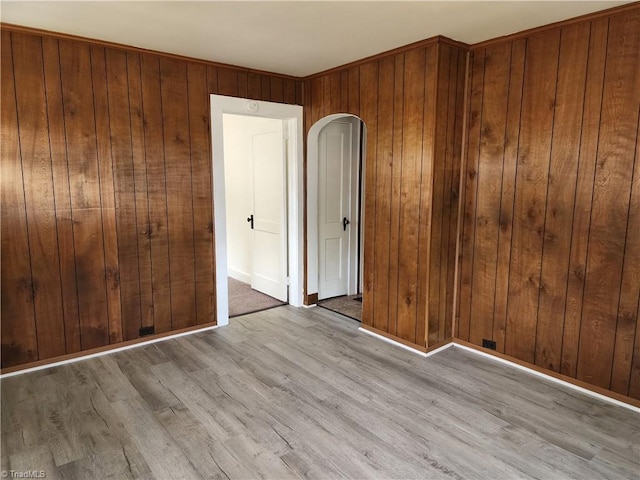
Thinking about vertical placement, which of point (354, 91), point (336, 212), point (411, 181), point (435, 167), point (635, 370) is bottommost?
point (635, 370)

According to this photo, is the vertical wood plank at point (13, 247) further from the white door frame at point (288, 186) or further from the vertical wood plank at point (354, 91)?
the vertical wood plank at point (354, 91)

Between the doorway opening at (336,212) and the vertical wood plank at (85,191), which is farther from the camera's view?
the doorway opening at (336,212)

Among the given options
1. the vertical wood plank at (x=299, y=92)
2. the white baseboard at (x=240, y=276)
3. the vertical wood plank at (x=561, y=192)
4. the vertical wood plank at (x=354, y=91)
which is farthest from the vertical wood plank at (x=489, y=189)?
the white baseboard at (x=240, y=276)

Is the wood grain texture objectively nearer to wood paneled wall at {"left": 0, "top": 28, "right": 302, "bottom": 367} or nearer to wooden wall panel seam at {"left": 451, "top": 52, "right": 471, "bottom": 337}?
wooden wall panel seam at {"left": 451, "top": 52, "right": 471, "bottom": 337}

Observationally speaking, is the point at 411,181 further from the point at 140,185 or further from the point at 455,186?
the point at 140,185

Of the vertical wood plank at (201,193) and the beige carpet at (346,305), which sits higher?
the vertical wood plank at (201,193)

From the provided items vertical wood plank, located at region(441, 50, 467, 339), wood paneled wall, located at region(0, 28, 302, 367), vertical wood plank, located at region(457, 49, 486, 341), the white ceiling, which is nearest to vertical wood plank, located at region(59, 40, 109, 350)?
wood paneled wall, located at region(0, 28, 302, 367)

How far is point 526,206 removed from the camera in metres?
3.14

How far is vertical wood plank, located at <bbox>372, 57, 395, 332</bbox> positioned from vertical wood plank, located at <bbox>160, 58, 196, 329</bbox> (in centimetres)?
152

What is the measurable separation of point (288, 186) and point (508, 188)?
2.29 metres

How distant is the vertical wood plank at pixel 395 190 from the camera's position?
3467 millimetres

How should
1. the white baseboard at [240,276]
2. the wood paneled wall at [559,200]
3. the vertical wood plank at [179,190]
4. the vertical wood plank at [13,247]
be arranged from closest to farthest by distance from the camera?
the wood paneled wall at [559,200] < the vertical wood plank at [13,247] < the vertical wood plank at [179,190] < the white baseboard at [240,276]

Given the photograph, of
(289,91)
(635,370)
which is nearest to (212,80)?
(289,91)

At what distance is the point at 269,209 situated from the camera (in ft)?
16.2
